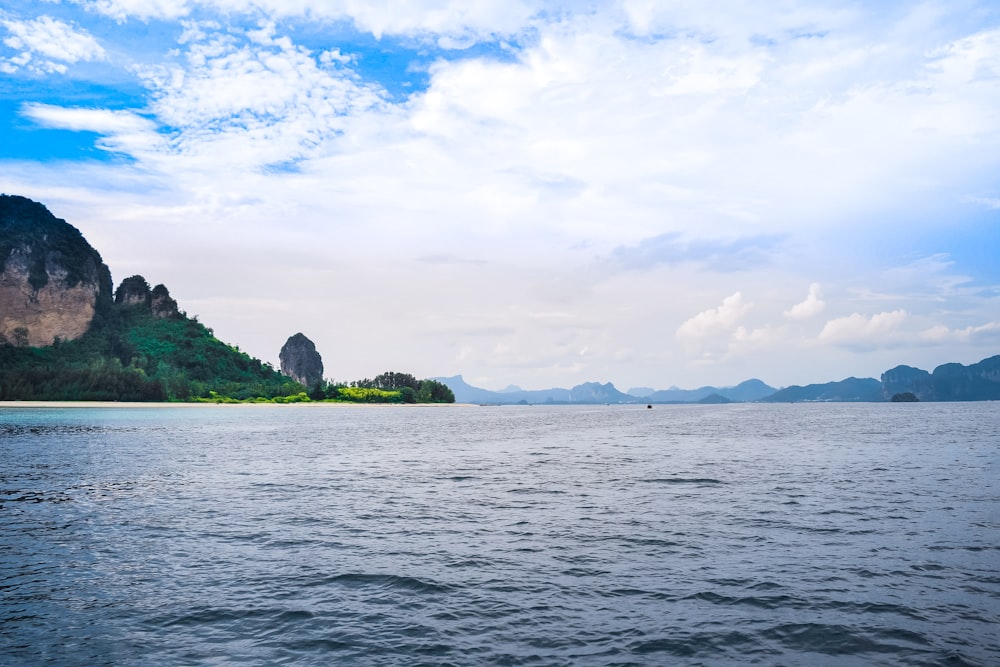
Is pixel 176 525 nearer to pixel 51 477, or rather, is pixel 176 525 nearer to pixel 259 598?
pixel 259 598

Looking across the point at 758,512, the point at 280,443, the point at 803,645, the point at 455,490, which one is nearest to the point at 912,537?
the point at 758,512

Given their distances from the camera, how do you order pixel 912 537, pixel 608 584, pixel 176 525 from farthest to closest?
pixel 176 525, pixel 912 537, pixel 608 584

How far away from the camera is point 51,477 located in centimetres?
4522

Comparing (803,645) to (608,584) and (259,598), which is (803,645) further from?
(259,598)

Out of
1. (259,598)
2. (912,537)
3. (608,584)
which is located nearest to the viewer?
(259,598)

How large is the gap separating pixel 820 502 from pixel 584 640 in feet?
86.0

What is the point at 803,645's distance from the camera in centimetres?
1548

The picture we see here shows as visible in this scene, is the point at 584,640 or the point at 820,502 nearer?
the point at 584,640

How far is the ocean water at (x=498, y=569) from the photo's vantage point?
15344mm

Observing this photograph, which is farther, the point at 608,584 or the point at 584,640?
the point at 608,584

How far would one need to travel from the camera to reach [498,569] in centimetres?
2188

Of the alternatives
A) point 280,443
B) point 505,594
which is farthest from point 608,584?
point 280,443

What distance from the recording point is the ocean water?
1534cm

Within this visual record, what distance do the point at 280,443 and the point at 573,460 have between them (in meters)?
41.0
